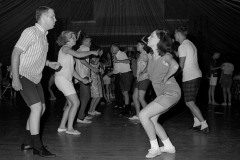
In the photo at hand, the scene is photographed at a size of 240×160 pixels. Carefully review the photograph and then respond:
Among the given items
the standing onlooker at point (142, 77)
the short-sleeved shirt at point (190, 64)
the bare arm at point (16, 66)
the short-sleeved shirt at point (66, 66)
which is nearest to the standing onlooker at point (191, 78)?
the short-sleeved shirt at point (190, 64)

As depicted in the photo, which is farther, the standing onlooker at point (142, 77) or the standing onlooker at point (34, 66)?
the standing onlooker at point (142, 77)

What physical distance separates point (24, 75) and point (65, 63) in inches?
47.4

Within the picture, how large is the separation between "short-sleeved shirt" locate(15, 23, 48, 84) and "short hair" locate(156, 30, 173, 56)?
132 cm

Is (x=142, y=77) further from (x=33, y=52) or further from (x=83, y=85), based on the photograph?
(x=33, y=52)

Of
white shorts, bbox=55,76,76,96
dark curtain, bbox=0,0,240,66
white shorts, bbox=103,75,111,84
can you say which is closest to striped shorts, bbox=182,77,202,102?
dark curtain, bbox=0,0,240,66

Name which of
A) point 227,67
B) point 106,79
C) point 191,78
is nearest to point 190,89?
point 191,78

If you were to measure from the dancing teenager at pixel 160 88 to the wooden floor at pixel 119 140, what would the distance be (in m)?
0.24

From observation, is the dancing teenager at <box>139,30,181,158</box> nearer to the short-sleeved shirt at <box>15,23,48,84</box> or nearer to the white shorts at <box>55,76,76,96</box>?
the short-sleeved shirt at <box>15,23,48,84</box>

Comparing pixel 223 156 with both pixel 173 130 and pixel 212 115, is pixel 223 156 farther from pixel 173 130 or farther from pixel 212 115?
pixel 212 115

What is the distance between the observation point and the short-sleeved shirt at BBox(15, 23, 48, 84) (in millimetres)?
3680

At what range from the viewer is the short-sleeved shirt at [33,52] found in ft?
12.1

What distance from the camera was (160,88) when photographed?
12.8ft

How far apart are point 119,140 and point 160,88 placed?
4.16 ft

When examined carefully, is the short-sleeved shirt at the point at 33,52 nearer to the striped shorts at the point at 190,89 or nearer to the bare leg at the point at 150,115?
the bare leg at the point at 150,115
